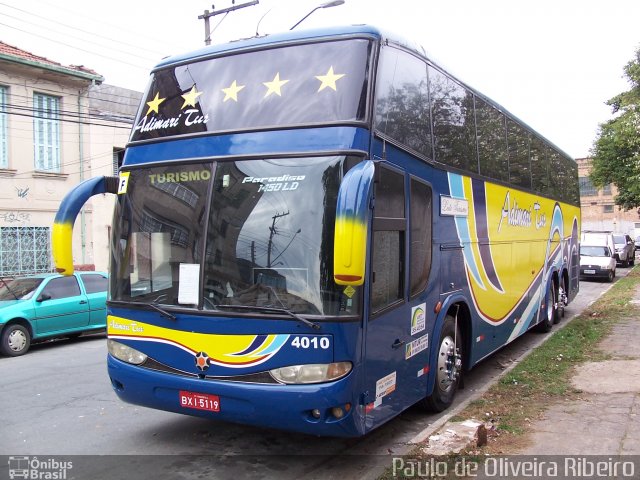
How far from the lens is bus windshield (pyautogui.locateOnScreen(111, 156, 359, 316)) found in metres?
4.36

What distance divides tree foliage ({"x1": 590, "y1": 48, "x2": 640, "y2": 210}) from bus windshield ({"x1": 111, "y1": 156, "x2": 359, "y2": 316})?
28.2m

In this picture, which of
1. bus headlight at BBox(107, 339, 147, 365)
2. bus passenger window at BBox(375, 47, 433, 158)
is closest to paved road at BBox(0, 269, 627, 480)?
bus headlight at BBox(107, 339, 147, 365)

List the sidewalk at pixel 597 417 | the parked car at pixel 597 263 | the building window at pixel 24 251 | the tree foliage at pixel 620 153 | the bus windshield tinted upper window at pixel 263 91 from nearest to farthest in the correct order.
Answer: the bus windshield tinted upper window at pixel 263 91
the sidewalk at pixel 597 417
the building window at pixel 24 251
the parked car at pixel 597 263
the tree foliage at pixel 620 153

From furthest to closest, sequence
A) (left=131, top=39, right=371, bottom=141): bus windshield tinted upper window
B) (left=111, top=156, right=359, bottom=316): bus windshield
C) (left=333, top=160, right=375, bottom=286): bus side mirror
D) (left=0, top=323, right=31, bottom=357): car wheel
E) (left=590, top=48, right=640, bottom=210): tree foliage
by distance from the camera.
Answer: (left=590, top=48, right=640, bottom=210): tree foliage
(left=0, top=323, right=31, bottom=357): car wheel
(left=131, top=39, right=371, bottom=141): bus windshield tinted upper window
(left=111, top=156, right=359, bottom=316): bus windshield
(left=333, top=160, right=375, bottom=286): bus side mirror

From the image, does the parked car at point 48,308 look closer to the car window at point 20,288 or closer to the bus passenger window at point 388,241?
the car window at point 20,288

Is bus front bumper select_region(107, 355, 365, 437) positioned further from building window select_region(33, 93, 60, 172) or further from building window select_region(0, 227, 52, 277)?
building window select_region(33, 93, 60, 172)

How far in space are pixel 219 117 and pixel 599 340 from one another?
837 centimetres

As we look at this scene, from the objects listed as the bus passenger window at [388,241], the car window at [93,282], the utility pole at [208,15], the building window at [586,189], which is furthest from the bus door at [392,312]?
the building window at [586,189]

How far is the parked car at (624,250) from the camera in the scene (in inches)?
1288

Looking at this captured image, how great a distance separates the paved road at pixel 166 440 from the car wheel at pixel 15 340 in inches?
115

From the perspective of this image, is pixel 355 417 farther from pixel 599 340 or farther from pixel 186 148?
pixel 599 340

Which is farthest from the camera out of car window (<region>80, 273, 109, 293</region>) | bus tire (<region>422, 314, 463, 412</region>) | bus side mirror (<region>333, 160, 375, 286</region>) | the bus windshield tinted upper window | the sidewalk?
car window (<region>80, 273, 109, 293</region>)

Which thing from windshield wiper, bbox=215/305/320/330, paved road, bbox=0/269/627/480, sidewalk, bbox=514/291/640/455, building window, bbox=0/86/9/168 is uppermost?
building window, bbox=0/86/9/168

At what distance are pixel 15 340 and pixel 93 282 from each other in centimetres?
217
